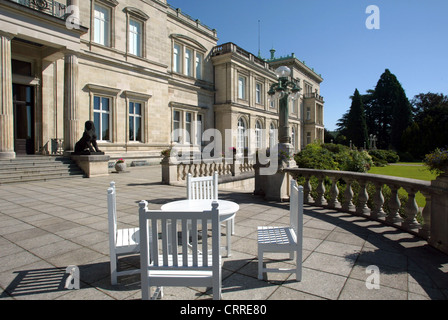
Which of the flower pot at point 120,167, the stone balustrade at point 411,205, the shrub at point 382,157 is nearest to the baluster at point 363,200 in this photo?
the stone balustrade at point 411,205

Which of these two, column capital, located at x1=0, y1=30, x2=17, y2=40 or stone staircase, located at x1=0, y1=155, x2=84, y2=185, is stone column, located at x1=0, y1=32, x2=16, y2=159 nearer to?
column capital, located at x1=0, y1=30, x2=17, y2=40

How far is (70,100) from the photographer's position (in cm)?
1342

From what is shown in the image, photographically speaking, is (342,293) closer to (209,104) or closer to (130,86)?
(130,86)

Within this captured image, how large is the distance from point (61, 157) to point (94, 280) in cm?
1243

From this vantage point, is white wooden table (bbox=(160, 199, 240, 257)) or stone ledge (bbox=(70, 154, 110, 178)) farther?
stone ledge (bbox=(70, 154, 110, 178))

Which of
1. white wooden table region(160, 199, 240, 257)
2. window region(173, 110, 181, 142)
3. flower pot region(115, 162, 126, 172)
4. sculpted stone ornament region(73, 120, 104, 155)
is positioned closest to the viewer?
white wooden table region(160, 199, 240, 257)

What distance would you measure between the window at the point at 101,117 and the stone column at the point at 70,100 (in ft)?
9.60

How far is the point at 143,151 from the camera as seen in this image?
18.8 m

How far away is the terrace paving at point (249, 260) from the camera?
2.59 meters

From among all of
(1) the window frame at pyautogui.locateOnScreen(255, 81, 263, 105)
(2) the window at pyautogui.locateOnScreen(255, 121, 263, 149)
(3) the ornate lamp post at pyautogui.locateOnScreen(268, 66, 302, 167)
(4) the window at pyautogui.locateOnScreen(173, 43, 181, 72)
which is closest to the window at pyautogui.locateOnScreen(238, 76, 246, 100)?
(1) the window frame at pyautogui.locateOnScreen(255, 81, 263, 105)

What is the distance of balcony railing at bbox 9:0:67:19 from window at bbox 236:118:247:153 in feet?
58.9

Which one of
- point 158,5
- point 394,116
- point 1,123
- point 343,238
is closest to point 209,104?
point 158,5

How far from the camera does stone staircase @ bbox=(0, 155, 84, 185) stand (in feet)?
34.8

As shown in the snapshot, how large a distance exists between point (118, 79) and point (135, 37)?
3.81 metres
